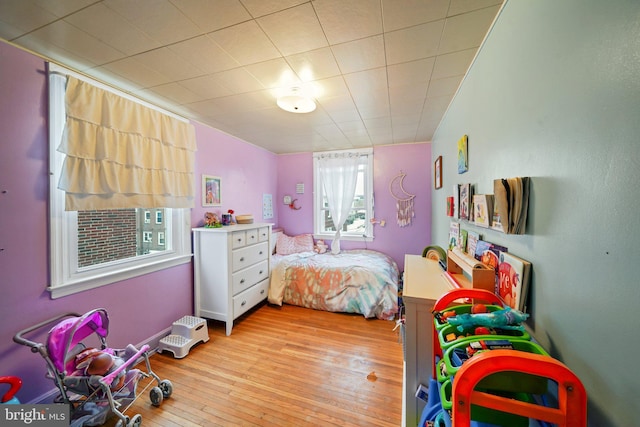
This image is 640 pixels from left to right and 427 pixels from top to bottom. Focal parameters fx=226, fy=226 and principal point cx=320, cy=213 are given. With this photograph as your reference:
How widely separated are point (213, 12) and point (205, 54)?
0.38 meters

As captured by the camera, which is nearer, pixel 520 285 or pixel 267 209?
pixel 520 285

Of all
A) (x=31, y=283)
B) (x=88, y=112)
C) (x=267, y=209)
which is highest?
(x=88, y=112)

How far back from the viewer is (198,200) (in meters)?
2.68

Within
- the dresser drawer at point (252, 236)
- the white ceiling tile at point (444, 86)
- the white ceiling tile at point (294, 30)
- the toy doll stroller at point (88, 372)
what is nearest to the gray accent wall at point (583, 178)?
the white ceiling tile at point (444, 86)

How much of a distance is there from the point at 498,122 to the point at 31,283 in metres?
2.94

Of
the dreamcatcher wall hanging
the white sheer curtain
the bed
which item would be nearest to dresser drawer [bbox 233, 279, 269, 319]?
the bed

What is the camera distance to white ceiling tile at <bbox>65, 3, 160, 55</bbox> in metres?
1.16

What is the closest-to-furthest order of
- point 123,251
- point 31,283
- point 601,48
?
point 601,48
point 31,283
point 123,251

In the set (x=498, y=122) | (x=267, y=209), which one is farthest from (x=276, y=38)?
(x=267, y=209)

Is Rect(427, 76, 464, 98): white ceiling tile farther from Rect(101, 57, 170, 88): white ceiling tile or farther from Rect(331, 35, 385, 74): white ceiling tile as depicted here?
Rect(101, 57, 170, 88): white ceiling tile

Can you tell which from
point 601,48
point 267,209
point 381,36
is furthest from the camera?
point 267,209

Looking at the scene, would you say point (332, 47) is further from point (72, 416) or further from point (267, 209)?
point (267, 209)

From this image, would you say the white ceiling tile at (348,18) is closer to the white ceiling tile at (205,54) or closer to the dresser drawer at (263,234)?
the white ceiling tile at (205,54)

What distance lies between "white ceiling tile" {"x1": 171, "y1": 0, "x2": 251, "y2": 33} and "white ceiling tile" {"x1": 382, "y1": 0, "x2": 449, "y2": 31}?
2.39 ft
